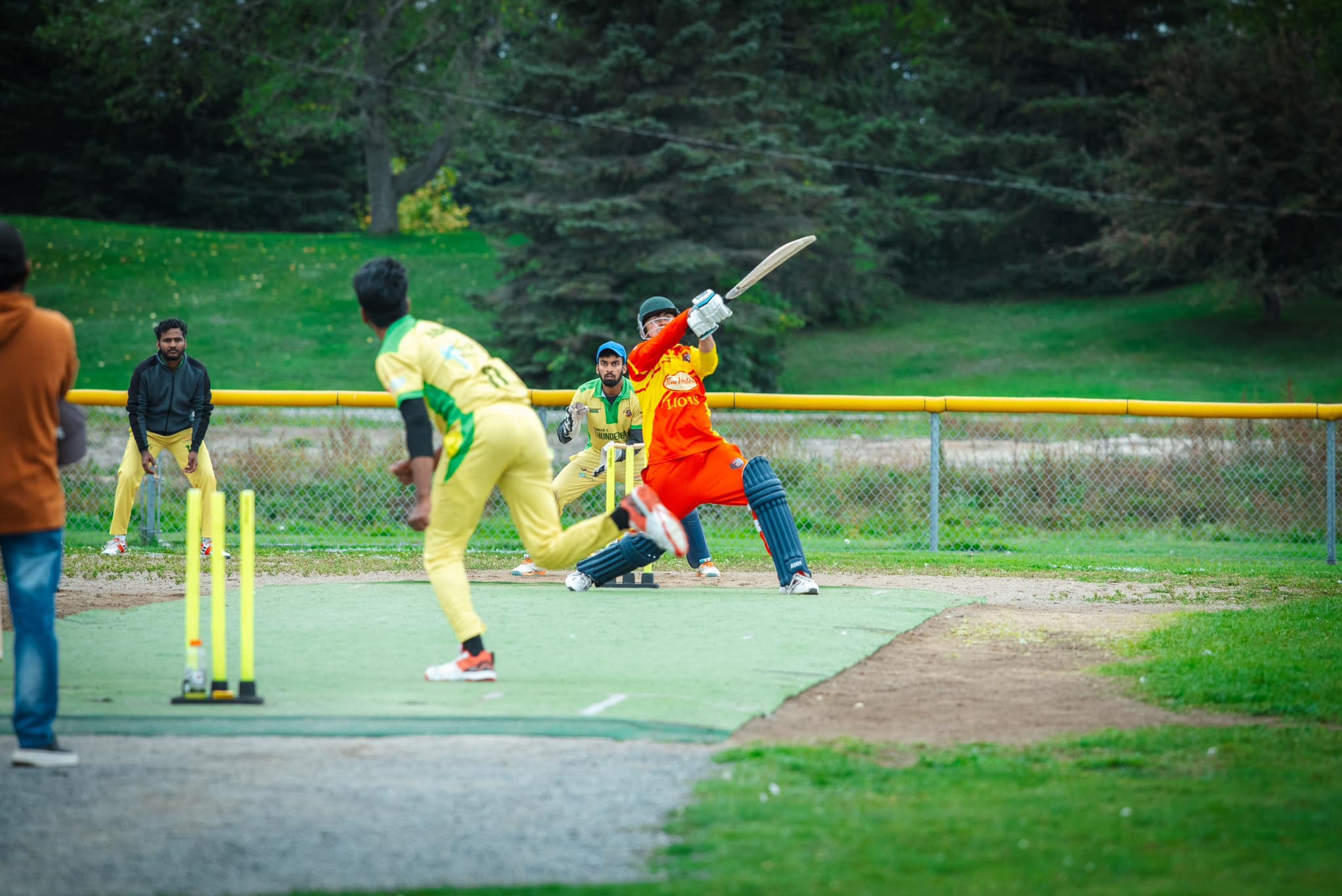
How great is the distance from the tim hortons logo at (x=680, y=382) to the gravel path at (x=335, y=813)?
4309mm

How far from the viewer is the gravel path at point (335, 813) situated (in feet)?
12.9

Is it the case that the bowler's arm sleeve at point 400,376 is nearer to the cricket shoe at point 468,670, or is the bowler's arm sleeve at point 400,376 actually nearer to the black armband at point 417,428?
the black armband at point 417,428

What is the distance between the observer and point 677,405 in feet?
31.1

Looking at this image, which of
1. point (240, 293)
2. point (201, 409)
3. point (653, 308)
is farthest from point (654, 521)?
point (240, 293)

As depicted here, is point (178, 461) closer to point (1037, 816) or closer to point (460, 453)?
point (460, 453)

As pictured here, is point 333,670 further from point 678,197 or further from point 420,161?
point 420,161

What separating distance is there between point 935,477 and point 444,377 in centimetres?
740

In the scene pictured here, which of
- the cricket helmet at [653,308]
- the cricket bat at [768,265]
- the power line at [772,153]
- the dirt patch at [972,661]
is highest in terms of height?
the power line at [772,153]

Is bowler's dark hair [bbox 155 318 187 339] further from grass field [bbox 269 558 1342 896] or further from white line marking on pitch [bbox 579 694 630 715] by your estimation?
grass field [bbox 269 558 1342 896]

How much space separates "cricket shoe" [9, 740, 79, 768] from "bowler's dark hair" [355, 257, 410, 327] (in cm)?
229

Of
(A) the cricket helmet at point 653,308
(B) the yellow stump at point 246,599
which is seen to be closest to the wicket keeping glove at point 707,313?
(A) the cricket helmet at point 653,308

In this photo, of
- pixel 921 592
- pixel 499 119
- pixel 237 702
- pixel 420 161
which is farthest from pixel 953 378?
pixel 237 702

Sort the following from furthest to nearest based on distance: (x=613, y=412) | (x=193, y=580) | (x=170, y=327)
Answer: (x=170, y=327) → (x=613, y=412) → (x=193, y=580)

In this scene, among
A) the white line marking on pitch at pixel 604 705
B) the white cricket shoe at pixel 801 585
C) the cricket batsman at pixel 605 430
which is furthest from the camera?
the cricket batsman at pixel 605 430
